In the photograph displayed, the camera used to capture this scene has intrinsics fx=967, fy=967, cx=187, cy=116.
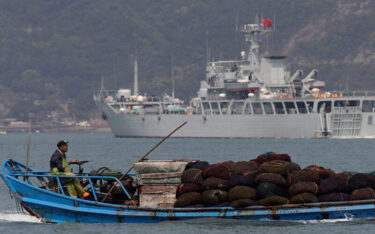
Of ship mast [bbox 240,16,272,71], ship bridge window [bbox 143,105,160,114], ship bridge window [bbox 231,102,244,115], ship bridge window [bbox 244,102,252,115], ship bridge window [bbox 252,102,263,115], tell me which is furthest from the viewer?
ship bridge window [bbox 143,105,160,114]

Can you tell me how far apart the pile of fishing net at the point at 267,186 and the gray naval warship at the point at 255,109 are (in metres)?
87.2

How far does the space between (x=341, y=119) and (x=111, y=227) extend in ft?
299

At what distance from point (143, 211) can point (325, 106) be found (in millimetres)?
91271

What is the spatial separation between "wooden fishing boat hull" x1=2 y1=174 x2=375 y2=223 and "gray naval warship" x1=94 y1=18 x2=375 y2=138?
Result: 87816mm

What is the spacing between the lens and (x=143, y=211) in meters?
27.8

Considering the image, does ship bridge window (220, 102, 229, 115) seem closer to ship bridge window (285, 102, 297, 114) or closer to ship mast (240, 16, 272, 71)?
ship mast (240, 16, 272, 71)

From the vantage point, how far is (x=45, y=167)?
6106 cm

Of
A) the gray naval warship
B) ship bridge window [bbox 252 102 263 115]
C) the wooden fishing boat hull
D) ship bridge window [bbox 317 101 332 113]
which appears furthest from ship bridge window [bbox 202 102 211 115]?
the wooden fishing boat hull

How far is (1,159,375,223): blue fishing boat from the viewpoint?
27000mm

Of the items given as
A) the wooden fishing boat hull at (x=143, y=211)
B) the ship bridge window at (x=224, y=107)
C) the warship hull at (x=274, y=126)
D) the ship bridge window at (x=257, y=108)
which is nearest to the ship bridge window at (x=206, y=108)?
the ship bridge window at (x=224, y=107)

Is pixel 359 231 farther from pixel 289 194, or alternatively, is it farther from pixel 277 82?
pixel 277 82

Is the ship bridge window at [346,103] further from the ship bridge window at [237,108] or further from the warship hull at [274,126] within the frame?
the ship bridge window at [237,108]

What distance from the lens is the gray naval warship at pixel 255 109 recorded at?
116312 millimetres

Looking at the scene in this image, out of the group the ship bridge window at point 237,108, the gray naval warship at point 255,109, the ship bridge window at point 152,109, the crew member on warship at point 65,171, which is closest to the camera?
the crew member on warship at point 65,171
